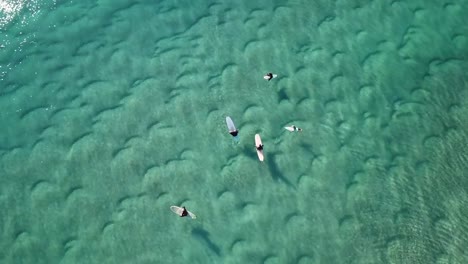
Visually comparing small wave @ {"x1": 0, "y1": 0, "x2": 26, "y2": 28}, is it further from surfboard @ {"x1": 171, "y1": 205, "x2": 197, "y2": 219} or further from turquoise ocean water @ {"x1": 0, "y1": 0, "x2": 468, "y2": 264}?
surfboard @ {"x1": 171, "y1": 205, "x2": 197, "y2": 219}

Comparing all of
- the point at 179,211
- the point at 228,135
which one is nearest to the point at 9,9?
the point at 228,135

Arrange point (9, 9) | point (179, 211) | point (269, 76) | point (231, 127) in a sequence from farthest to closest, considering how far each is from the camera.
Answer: point (9, 9)
point (269, 76)
point (231, 127)
point (179, 211)

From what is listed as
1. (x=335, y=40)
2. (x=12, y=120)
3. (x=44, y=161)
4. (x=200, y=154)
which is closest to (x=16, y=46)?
(x=12, y=120)

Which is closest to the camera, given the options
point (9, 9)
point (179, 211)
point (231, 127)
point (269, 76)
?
point (179, 211)

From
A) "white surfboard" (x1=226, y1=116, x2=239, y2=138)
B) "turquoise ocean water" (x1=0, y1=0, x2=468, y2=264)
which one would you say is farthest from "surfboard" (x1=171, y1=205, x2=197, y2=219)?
"white surfboard" (x1=226, y1=116, x2=239, y2=138)

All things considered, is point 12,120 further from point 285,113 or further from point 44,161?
point 285,113

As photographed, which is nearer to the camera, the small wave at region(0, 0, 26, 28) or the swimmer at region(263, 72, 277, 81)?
the swimmer at region(263, 72, 277, 81)

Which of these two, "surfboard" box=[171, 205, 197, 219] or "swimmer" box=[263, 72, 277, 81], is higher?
"swimmer" box=[263, 72, 277, 81]

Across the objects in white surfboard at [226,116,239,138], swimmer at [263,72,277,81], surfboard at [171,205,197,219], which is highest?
swimmer at [263,72,277,81]

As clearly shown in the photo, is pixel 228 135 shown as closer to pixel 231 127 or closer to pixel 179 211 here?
pixel 231 127
